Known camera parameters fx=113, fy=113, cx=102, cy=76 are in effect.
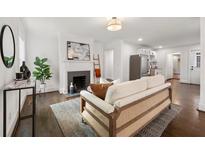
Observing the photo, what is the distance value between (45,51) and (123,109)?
441 centimetres

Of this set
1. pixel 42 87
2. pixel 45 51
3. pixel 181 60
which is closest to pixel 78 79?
pixel 42 87

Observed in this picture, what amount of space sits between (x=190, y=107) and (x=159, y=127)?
1.67m

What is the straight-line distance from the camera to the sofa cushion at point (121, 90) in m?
1.54

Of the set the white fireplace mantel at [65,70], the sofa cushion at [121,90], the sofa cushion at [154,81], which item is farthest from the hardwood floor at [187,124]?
the white fireplace mantel at [65,70]

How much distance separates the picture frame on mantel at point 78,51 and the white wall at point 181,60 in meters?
5.95

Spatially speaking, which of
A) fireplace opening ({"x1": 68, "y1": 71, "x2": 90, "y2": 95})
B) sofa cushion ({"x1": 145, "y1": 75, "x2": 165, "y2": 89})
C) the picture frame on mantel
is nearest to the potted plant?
fireplace opening ({"x1": 68, "y1": 71, "x2": 90, "y2": 95})

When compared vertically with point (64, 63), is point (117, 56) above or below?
above

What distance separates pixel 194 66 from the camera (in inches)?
266

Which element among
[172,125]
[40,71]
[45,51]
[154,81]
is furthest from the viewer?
[45,51]

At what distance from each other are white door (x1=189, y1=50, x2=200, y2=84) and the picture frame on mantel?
6279 mm

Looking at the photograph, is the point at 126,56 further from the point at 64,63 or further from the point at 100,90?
the point at 100,90
